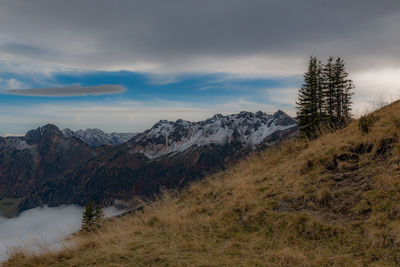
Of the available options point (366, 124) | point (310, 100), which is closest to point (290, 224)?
point (366, 124)

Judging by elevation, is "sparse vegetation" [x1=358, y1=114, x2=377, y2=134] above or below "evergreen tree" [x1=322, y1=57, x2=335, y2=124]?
below

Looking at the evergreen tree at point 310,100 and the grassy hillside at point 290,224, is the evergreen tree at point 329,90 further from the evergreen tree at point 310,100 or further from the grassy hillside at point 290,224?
the grassy hillside at point 290,224

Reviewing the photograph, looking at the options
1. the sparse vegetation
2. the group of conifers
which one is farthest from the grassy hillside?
the group of conifers

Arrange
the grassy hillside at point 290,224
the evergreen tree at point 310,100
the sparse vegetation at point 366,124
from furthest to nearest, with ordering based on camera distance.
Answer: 1. the evergreen tree at point 310,100
2. the sparse vegetation at point 366,124
3. the grassy hillside at point 290,224

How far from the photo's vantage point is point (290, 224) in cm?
587

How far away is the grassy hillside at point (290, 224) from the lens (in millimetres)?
4629

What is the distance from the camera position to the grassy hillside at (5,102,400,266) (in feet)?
15.2

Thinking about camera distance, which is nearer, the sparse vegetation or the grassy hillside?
the grassy hillside

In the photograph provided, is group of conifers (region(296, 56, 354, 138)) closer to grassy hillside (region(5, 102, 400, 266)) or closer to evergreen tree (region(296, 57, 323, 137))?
evergreen tree (region(296, 57, 323, 137))

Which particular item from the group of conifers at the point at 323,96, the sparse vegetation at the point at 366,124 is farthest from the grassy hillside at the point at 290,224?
the group of conifers at the point at 323,96

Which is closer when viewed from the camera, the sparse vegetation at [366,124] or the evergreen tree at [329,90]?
the sparse vegetation at [366,124]

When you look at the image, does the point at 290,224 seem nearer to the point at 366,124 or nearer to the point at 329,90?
the point at 366,124

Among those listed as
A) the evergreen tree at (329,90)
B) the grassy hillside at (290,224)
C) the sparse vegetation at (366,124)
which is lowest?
the grassy hillside at (290,224)

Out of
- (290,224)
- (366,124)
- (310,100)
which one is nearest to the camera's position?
(290,224)
